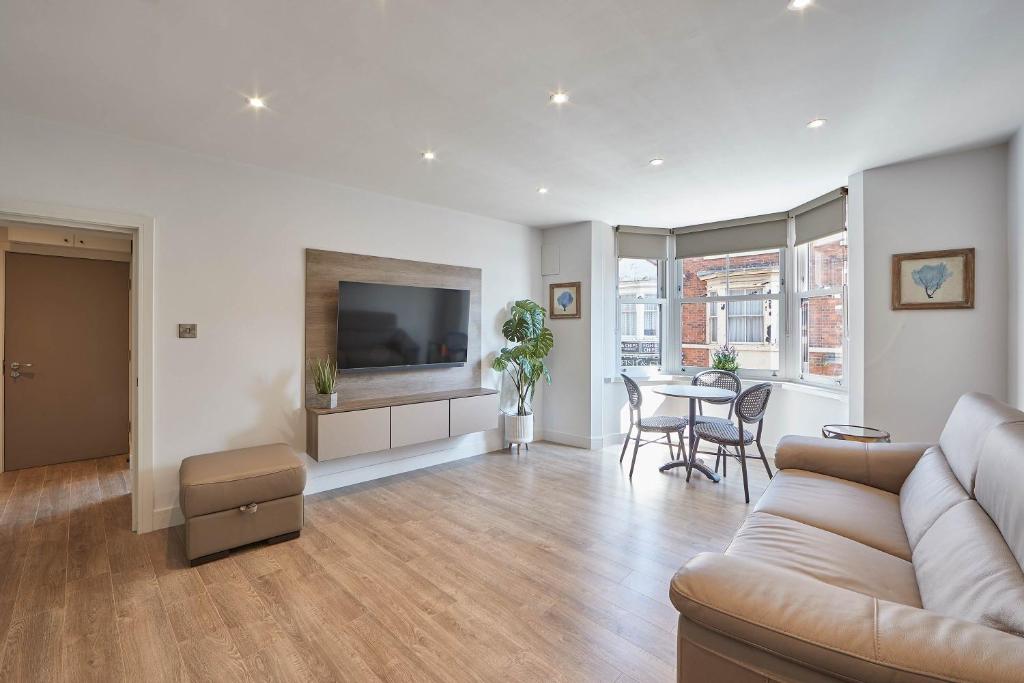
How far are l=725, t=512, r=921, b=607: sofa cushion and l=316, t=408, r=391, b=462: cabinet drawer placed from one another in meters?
2.72

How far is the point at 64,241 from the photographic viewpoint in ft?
13.9

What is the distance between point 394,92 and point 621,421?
413 cm

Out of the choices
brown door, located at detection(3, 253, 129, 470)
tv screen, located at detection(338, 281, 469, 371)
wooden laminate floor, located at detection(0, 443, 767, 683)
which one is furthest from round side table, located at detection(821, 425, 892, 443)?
brown door, located at detection(3, 253, 129, 470)

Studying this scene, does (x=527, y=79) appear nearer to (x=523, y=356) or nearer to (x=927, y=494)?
(x=927, y=494)

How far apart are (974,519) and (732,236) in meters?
4.14

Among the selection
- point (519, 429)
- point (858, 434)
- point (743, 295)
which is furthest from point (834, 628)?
point (743, 295)

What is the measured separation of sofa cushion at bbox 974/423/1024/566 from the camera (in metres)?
1.18

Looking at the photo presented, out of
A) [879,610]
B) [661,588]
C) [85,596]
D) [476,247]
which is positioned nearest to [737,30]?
[879,610]

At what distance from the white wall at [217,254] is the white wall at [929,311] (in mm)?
3486

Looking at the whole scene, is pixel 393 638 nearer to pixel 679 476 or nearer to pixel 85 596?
pixel 85 596

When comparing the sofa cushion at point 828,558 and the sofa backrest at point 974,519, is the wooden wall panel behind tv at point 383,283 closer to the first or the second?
the sofa cushion at point 828,558

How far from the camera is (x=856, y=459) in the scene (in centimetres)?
239

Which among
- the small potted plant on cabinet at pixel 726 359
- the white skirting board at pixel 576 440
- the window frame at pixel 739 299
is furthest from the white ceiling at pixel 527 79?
the white skirting board at pixel 576 440

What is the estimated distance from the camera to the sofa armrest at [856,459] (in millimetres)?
2281
